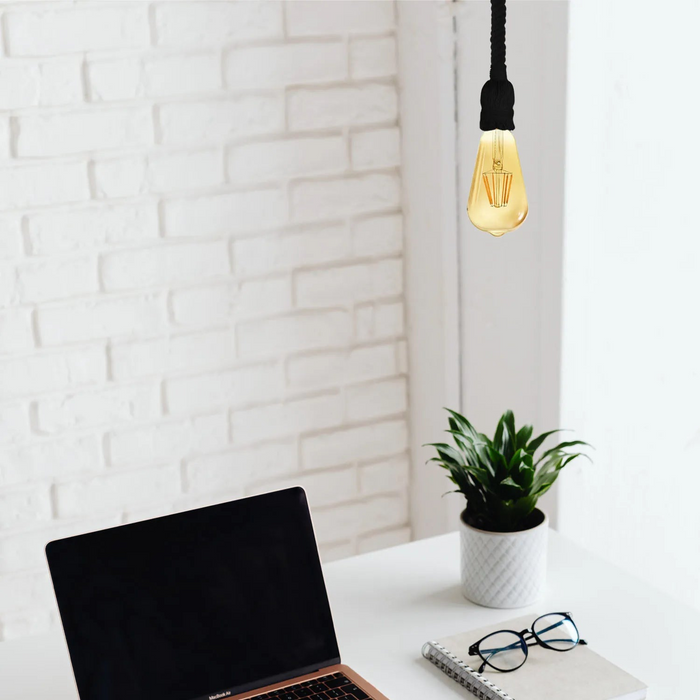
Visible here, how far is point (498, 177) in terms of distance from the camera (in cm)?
103

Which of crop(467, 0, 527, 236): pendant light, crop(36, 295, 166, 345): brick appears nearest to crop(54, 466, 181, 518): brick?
crop(36, 295, 166, 345): brick

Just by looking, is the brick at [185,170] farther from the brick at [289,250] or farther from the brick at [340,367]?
the brick at [340,367]

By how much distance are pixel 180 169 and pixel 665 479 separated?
0.95 metres

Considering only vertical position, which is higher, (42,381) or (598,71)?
(598,71)

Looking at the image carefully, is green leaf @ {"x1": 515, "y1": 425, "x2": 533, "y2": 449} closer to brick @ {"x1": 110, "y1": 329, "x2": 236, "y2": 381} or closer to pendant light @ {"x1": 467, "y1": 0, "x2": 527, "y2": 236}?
pendant light @ {"x1": 467, "y1": 0, "x2": 527, "y2": 236}

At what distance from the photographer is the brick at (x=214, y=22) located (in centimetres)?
163

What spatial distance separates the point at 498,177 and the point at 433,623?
531 millimetres

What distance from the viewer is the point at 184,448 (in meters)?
1.79

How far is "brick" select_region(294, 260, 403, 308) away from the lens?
1822 mm

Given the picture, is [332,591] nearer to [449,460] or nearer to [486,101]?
[449,460]

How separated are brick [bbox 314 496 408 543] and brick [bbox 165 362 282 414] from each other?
0.85ft

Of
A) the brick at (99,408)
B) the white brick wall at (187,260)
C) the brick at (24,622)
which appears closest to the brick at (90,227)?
the white brick wall at (187,260)

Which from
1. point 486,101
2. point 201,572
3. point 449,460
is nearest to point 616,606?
point 449,460

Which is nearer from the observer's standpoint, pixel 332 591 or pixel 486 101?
pixel 486 101
